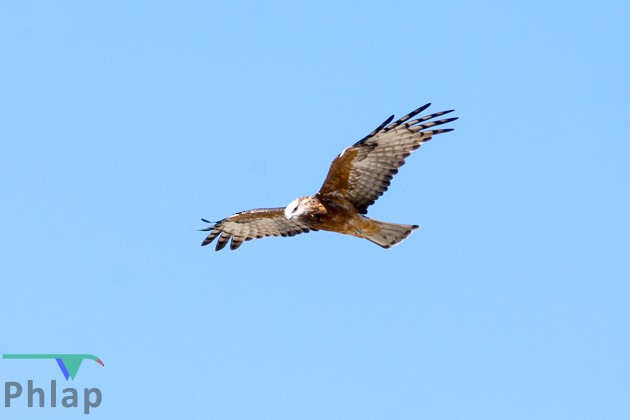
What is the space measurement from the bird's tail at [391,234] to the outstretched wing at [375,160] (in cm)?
34

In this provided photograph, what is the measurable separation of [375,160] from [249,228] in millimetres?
2640

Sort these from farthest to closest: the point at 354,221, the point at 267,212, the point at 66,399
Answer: the point at 66,399 < the point at 267,212 < the point at 354,221

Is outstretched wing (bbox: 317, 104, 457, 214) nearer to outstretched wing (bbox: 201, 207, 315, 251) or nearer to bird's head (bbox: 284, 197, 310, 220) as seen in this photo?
bird's head (bbox: 284, 197, 310, 220)

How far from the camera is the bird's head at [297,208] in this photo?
1548 centimetres

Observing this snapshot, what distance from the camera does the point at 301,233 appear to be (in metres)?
17.3

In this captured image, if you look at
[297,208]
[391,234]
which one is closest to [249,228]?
[297,208]

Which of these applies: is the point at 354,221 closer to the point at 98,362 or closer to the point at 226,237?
the point at 226,237

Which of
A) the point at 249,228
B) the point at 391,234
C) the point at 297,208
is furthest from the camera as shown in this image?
the point at 249,228

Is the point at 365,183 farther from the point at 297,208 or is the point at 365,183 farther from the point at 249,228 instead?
the point at 249,228

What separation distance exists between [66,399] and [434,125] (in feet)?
23.4

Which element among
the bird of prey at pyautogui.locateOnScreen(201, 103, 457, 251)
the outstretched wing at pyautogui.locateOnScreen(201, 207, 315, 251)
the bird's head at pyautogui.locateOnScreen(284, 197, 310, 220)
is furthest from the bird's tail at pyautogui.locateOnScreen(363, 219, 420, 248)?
the outstretched wing at pyautogui.locateOnScreen(201, 207, 315, 251)

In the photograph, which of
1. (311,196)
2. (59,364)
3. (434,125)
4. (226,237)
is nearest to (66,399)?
(59,364)

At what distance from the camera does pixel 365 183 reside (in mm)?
15758

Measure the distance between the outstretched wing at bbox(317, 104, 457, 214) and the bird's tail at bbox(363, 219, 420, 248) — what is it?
13.3 inches
